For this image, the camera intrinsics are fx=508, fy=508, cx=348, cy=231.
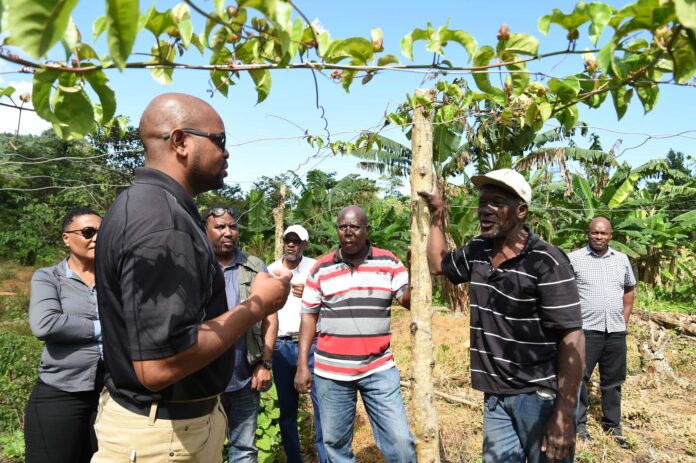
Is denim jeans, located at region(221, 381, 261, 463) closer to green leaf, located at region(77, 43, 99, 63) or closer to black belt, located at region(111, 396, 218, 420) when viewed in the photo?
black belt, located at region(111, 396, 218, 420)

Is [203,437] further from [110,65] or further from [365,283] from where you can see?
[365,283]

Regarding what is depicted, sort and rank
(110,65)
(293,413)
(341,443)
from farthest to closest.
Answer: (293,413)
(341,443)
(110,65)

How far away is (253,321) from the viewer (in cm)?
163

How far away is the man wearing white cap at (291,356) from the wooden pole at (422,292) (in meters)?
1.38

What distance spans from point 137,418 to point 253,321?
1.65ft

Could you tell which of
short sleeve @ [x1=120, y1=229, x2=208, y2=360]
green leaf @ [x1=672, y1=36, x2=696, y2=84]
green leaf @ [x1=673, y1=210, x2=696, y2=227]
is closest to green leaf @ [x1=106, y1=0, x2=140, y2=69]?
short sleeve @ [x1=120, y1=229, x2=208, y2=360]

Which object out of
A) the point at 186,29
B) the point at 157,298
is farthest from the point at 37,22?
the point at 157,298

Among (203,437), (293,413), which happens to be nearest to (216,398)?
(203,437)

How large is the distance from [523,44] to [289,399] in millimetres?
3381

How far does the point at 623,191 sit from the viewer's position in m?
11.0

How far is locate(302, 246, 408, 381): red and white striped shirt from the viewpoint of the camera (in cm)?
329

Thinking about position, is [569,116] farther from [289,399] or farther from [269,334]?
[289,399]

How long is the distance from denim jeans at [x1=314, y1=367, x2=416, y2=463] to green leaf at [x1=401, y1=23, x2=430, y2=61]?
2225mm

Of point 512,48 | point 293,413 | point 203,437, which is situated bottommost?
point 293,413
